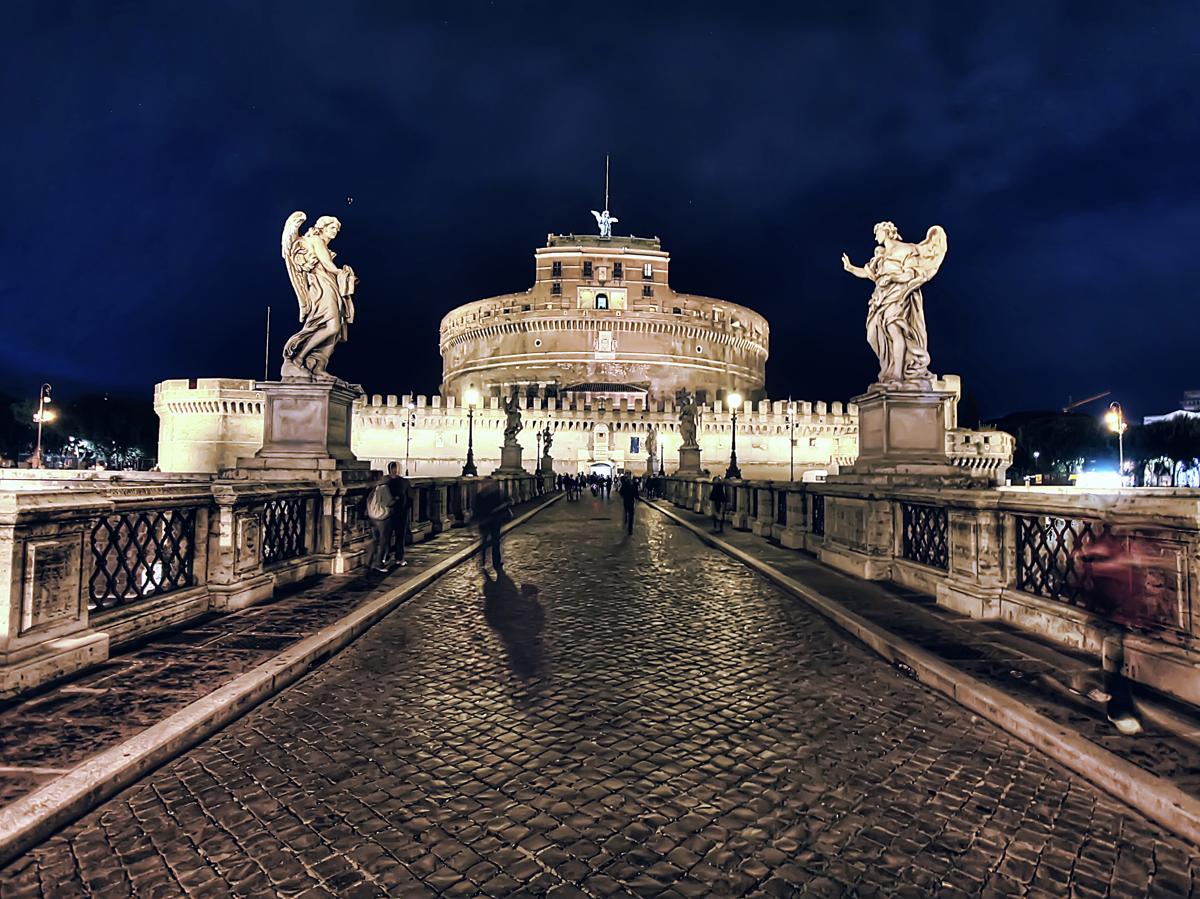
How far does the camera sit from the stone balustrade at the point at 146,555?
417cm

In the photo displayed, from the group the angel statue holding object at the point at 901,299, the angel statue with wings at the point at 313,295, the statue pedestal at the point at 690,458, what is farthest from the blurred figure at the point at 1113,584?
the statue pedestal at the point at 690,458

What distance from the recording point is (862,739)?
148 inches

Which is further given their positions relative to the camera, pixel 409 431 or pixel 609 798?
pixel 409 431

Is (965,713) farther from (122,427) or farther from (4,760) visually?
(122,427)

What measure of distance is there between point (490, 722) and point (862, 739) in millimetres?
2056

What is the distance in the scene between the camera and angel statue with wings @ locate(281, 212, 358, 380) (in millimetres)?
9273

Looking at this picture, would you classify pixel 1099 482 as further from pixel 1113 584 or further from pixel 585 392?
pixel 585 392

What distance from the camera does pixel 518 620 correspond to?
21.7 ft

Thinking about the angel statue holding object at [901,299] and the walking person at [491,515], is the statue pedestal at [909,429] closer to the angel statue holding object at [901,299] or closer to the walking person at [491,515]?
the angel statue holding object at [901,299]

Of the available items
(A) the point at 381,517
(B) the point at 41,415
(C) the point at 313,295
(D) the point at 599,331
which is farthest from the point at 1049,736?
(D) the point at 599,331

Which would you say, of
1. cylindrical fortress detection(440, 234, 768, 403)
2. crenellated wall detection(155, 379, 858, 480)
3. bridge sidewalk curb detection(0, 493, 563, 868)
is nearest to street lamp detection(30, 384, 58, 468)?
crenellated wall detection(155, 379, 858, 480)

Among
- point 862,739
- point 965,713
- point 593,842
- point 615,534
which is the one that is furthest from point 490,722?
point 615,534

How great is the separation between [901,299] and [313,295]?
8140mm

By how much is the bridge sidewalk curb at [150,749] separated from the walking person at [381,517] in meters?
2.98
